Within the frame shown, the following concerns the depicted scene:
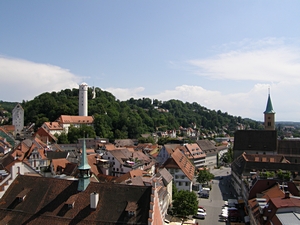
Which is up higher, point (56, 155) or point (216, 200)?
point (56, 155)

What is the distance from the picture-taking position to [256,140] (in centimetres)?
8394

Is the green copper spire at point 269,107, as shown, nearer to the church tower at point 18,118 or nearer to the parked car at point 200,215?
the parked car at point 200,215

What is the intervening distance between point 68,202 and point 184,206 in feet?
75.0

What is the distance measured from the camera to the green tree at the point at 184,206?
43594 millimetres

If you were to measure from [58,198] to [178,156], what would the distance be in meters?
43.3

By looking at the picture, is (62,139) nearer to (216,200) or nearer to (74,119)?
(74,119)

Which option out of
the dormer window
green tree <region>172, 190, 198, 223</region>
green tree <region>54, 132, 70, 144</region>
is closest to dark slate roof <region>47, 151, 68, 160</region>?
green tree <region>172, 190, 198, 223</region>

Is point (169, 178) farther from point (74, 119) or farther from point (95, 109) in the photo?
point (95, 109)

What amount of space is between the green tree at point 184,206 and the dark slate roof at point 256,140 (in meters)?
44.1

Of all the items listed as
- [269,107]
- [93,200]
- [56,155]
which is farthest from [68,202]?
[269,107]

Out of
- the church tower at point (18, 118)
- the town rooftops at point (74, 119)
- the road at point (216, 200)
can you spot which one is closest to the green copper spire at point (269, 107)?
the road at point (216, 200)

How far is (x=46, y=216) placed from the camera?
80.7 ft

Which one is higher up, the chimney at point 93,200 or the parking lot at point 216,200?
the chimney at point 93,200

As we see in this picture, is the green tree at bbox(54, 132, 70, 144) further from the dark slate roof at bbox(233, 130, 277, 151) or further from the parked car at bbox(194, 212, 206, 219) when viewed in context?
the parked car at bbox(194, 212, 206, 219)
